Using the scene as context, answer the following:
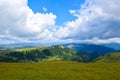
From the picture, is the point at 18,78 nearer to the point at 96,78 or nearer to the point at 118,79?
the point at 96,78

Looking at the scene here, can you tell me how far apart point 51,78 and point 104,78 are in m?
13.1

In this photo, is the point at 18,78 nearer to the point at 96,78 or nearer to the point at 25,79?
the point at 25,79

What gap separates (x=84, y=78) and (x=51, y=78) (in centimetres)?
814

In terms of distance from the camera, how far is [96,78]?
5622cm

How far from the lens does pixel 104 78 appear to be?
185 feet

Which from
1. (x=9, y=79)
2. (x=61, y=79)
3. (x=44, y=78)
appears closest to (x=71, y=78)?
(x=61, y=79)

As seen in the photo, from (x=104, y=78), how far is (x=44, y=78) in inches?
583

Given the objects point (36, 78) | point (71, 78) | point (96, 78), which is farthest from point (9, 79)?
point (96, 78)

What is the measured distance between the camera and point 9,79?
170 feet

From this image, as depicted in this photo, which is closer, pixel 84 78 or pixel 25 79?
pixel 25 79

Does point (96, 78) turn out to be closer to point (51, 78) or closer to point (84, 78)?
point (84, 78)

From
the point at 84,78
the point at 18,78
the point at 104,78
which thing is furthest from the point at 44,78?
the point at 104,78

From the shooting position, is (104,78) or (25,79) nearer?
(25,79)

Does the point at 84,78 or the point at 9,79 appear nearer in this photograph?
the point at 9,79
